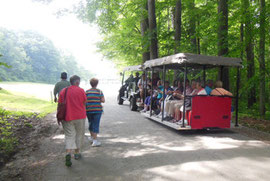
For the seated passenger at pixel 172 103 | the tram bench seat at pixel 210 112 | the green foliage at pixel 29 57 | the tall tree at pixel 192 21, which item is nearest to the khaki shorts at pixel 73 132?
the tram bench seat at pixel 210 112

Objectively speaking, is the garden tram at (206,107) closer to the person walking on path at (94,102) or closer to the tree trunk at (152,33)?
the person walking on path at (94,102)

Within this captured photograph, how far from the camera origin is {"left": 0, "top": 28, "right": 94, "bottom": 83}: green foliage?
64625 mm

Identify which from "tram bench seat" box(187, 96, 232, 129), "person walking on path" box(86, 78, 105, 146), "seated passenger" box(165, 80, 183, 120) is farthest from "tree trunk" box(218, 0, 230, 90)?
"person walking on path" box(86, 78, 105, 146)

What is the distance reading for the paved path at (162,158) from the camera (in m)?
4.31

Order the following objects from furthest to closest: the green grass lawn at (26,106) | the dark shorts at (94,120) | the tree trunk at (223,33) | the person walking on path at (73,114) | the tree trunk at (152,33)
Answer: the tree trunk at (152,33) < the green grass lawn at (26,106) < the tree trunk at (223,33) < the dark shorts at (94,120) < the person walking on path at (73,114)

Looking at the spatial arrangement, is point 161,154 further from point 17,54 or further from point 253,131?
point 17,54

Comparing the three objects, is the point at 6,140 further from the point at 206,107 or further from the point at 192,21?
the point at 192,21

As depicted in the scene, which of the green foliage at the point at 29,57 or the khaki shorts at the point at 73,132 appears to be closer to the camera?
the khaki shorts at the point at 73,132

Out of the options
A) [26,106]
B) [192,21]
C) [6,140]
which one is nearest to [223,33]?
[192,21]

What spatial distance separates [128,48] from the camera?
21234 millimetres

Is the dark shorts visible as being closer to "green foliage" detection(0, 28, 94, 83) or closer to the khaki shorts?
the khaki shorts

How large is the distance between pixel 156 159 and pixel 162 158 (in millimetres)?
155

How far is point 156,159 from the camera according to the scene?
17.0 ft

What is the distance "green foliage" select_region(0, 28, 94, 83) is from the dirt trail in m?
59.7
